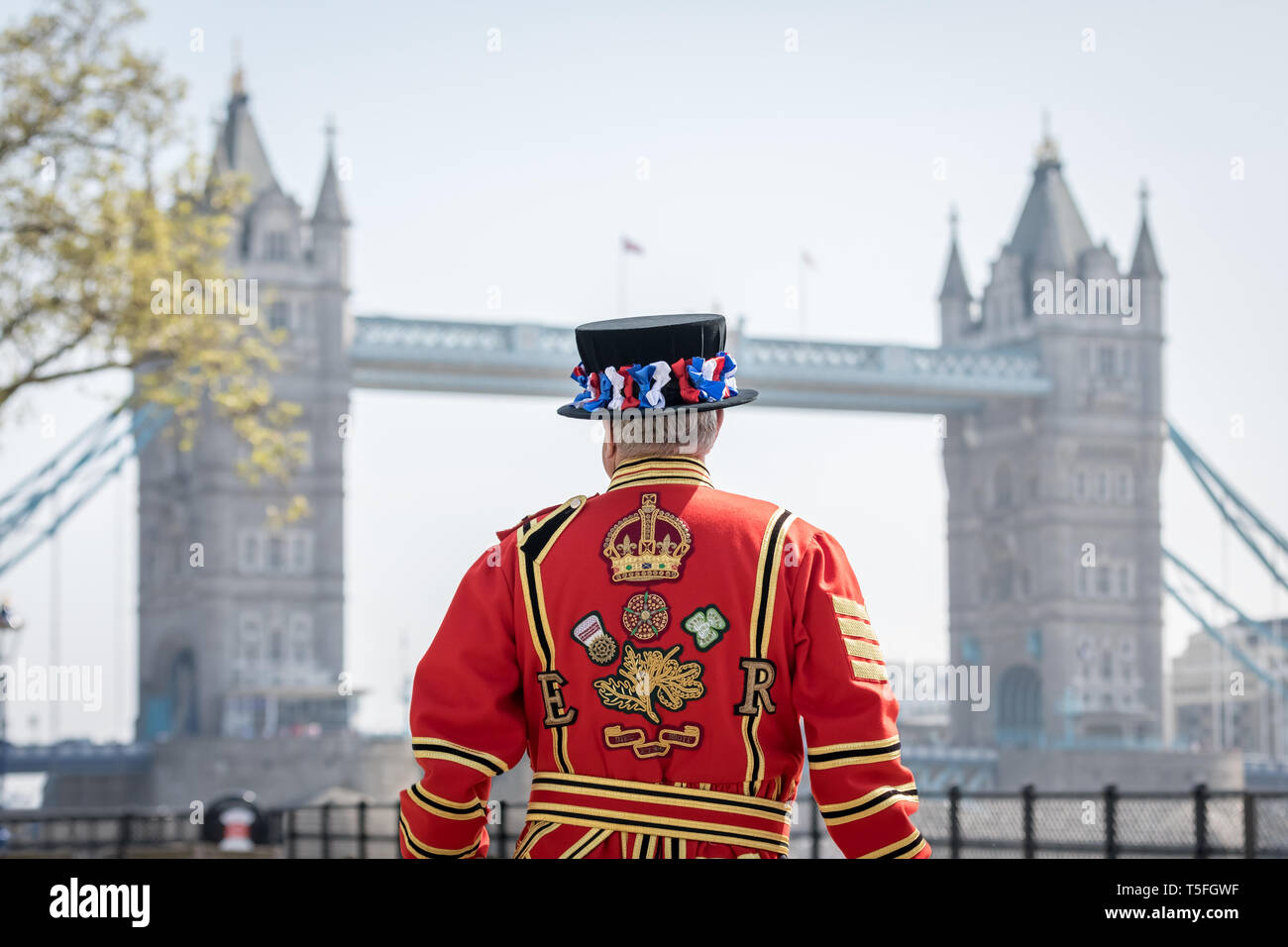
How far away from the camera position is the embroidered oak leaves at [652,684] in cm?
321

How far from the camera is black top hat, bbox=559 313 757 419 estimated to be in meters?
3.36

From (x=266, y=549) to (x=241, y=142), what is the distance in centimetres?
1373

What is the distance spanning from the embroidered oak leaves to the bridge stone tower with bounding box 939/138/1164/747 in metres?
60.6

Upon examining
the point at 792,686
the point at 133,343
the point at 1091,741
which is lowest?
the point at 1091,741

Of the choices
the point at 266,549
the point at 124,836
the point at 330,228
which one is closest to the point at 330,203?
the point at 330,228

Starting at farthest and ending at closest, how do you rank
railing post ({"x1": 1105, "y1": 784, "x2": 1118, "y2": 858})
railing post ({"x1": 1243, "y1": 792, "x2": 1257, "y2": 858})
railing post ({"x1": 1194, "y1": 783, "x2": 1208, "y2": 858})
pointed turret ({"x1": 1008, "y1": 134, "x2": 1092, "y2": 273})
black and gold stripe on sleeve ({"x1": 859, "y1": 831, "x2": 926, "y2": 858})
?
pointed turret ({"x1": 1008, "y1": 134, "x2": 1092, "y2": 273})
railing post ({"x1": 1105, "y1": 784, "x2": 1118, "y2": 858})
railing post ({"x1": 1194, "y1": 783, "x2": 1208, "y2": 858})
railing post ({"x1": 1243, "y1": 792, "x2": 1257, "y2": 858})
black and gold stripe on sleeve ({"x1": 859, "y1": 831, "x2": 926, "y2": 858})

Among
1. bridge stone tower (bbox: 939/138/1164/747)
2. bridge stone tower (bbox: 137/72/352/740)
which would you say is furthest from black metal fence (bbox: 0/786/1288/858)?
bridge stone tower (bbox: 939/138/1164/747)

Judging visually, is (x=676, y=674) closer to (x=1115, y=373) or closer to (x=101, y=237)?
(x=101, y=237)

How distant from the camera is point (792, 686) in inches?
126

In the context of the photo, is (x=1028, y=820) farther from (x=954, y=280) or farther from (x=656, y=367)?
(x=954, y=280)

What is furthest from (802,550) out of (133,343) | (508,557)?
(133,343)

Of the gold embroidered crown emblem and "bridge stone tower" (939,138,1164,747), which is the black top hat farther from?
"bridge stone tower" (939,138,1164,747)

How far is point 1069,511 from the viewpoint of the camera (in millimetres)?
64812
